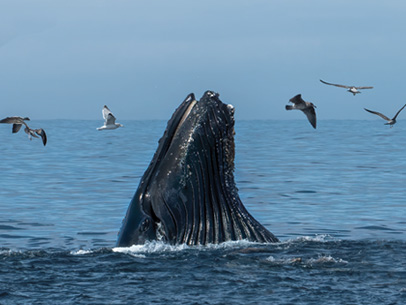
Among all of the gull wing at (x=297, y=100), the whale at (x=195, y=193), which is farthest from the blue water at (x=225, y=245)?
the gull wing at (x=297, y=100)

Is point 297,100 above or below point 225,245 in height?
above

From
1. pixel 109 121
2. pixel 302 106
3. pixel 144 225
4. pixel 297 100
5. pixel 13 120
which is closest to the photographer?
pixel 144 225

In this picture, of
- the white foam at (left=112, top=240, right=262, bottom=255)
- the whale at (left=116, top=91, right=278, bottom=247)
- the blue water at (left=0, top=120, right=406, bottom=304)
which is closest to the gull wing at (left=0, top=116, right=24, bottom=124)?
the blue water at (left=0, top=120, right=406, bottom=304)

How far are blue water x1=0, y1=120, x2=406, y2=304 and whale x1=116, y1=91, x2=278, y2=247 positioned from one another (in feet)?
0.79

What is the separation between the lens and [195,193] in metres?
12.6

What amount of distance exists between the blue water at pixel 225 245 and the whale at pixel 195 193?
0.79 ft

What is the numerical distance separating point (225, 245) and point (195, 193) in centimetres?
87

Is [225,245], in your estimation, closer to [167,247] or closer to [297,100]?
[167,247]

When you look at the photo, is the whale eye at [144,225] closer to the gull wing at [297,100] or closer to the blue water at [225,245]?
the blue water at [225,245]

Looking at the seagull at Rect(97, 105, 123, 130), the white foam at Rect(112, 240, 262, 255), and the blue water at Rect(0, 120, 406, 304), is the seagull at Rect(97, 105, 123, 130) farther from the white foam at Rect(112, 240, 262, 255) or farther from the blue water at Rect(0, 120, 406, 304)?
the white foam at Rect(112, 240, 262, 255)

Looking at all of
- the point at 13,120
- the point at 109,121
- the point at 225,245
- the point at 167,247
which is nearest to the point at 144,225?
the point at 167,247

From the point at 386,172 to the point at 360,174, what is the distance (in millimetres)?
1495

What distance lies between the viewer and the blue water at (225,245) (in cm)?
1066

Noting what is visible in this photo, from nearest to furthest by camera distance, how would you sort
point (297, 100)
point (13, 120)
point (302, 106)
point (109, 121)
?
1. point (297, 100)
2. point (302, 106)
3. point (13, 120)
4. point (109, 121)
